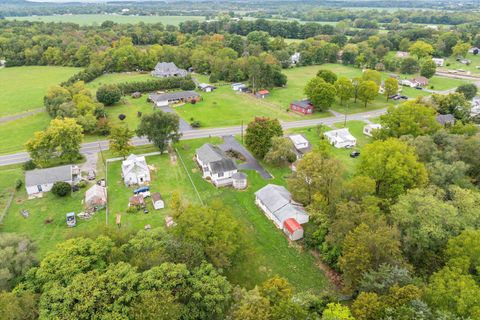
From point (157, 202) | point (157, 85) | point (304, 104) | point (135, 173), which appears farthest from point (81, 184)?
point (157, 85)

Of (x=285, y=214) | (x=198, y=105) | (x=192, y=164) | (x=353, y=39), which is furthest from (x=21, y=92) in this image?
(x=353, y=39)

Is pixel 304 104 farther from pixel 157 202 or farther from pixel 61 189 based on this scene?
pixel 61 189

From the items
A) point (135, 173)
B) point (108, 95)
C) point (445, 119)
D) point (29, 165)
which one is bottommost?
point (29, 165)

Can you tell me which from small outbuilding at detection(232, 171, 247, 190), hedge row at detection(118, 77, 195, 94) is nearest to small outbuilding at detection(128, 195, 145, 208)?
small outbuilding at detection(232, 171, 247, 190)

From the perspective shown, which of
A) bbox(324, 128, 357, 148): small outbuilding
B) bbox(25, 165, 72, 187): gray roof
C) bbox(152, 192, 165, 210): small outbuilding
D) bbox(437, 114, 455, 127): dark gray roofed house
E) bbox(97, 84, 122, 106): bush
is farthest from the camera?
bbox(97, 84, 122, 106): bush

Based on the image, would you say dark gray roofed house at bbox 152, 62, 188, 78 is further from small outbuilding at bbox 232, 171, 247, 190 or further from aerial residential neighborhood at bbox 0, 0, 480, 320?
small outbuilding at bbox 232, 171, 247, 190

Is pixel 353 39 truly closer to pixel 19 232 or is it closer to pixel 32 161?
pixel 32 161
